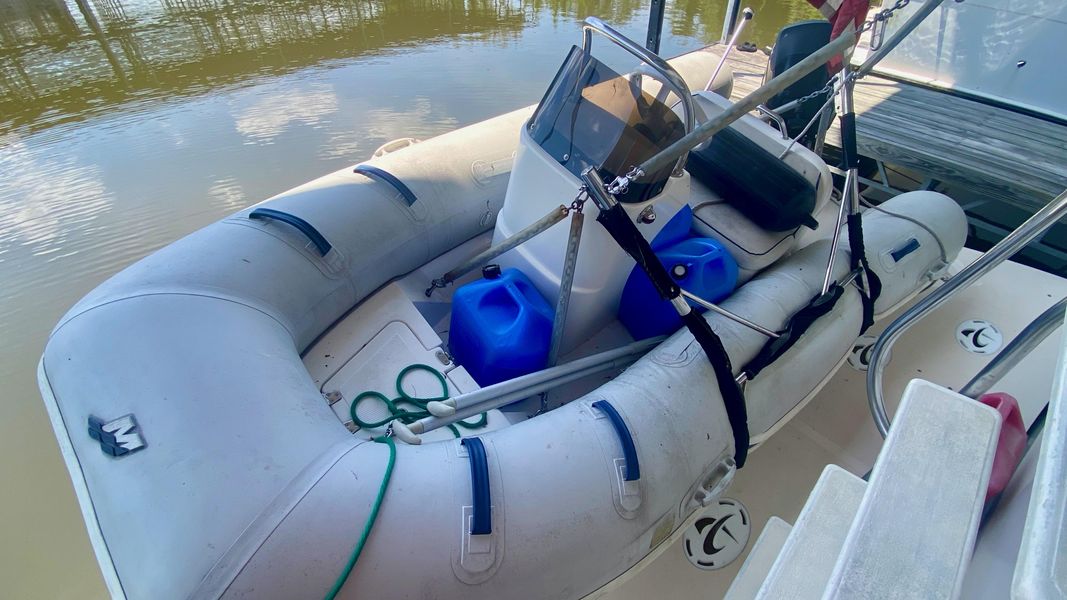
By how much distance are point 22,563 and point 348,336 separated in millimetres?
1145

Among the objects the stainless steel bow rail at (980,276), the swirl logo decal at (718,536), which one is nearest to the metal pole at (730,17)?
the stainless steel bow rail at (980,276)

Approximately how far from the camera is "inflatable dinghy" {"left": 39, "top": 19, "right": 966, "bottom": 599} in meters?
0.92

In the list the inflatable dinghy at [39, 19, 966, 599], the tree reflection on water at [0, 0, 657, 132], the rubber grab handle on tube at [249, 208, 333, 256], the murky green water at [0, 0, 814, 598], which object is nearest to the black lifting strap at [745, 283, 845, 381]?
the inflatable dinghy at [39, 19, 966, 599]

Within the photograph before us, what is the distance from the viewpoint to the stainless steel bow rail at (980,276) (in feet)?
2.71

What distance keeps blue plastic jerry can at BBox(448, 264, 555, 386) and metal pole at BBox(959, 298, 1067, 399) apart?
2.76 ft

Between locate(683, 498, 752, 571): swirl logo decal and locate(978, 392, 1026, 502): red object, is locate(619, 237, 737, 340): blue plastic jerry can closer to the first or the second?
locate(683, 498, 752, 571): swirl logo decal

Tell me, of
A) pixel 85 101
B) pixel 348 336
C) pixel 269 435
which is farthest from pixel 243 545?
pixel 85 101

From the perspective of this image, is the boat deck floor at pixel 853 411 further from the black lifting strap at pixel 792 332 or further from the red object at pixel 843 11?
the red object at pixel 843 11

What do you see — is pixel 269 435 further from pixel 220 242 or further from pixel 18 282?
pixel 18 282

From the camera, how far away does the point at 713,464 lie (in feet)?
4.08

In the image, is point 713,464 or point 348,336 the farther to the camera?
point 348,336

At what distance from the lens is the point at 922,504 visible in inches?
19.7

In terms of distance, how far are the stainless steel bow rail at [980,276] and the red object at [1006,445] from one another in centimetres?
10

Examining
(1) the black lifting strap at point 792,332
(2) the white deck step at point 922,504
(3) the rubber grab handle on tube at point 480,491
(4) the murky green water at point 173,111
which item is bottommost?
(4) the murky green water at point 173,111
